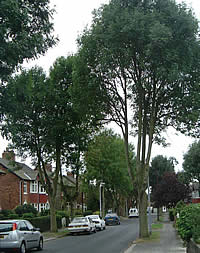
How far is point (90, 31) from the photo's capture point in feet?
77.4

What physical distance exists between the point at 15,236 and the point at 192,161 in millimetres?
31687

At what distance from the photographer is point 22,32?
13.8 metres

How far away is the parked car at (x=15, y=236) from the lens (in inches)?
706

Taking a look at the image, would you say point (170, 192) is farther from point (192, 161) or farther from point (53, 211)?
point (53, 211)

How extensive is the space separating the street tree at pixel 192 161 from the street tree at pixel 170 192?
175 centimetres

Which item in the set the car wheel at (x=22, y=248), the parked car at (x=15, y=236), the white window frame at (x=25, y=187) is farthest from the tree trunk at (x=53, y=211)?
the white window frame at (x=25, y=187)

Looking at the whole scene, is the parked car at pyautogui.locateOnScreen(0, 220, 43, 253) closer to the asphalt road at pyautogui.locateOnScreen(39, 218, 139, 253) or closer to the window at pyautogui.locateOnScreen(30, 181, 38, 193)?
the asphalt road at pyautogui.locateOnScreen(39, 218, 139, 253)

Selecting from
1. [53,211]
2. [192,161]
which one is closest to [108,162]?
[192,161]

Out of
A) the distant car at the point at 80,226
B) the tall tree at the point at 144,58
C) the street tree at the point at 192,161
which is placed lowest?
the distant car at the point at 80,226

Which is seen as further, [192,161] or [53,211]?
[192,161]

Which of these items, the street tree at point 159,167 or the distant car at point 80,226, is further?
the street tree at point 159,167

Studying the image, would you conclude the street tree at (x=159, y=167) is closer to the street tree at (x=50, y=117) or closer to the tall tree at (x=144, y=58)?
the street tree at (x=50, y=117)

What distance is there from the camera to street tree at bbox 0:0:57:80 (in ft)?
42.4

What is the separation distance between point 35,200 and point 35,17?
153 feet
